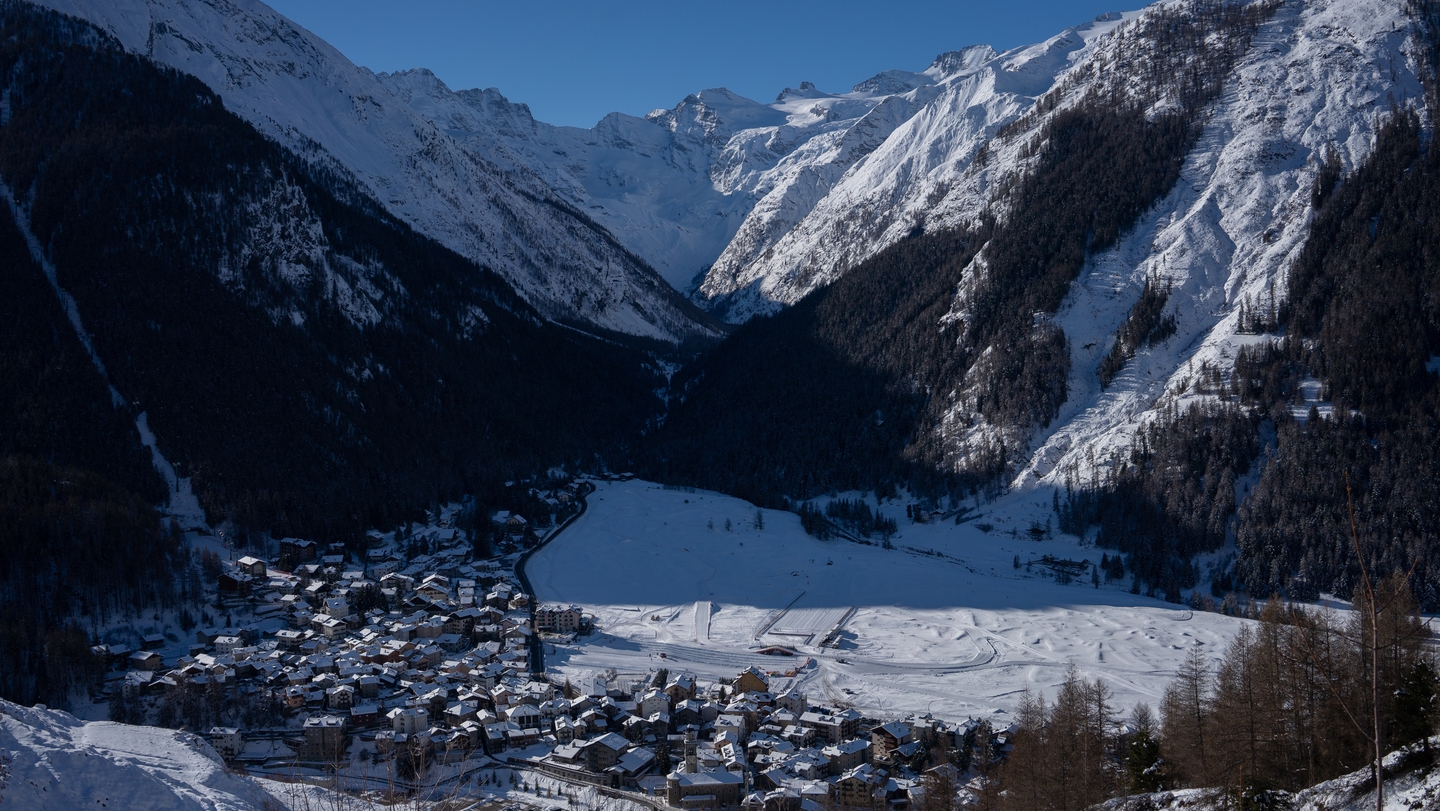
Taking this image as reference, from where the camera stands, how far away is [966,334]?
111125mm

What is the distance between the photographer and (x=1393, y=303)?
251 feet

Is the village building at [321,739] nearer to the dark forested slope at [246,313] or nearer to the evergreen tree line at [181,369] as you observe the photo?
the evergreen tree line at [181,369]

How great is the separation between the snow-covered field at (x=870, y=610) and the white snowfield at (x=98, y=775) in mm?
33518

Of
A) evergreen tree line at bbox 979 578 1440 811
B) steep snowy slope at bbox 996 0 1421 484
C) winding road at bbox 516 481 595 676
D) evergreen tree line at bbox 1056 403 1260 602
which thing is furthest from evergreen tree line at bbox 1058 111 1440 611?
winding road at bbox 516 481 595 676

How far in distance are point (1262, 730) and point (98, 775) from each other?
85.3ft

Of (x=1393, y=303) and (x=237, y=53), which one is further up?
(x=237, y=53)

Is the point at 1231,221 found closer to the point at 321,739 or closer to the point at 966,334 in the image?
the point at 966,334

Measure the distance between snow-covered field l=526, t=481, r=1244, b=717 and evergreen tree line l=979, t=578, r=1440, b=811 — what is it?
17.5 m

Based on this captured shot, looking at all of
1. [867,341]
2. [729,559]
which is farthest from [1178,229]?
[729,559]

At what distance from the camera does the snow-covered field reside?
5184 centimetres

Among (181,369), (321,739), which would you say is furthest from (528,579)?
(181,369)

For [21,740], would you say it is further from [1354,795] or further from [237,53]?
[237,53]

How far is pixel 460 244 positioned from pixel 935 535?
13272 cm

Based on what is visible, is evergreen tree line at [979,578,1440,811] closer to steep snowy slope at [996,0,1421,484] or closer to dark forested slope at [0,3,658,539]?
steep snowy slope at [996,0,1421,484]
